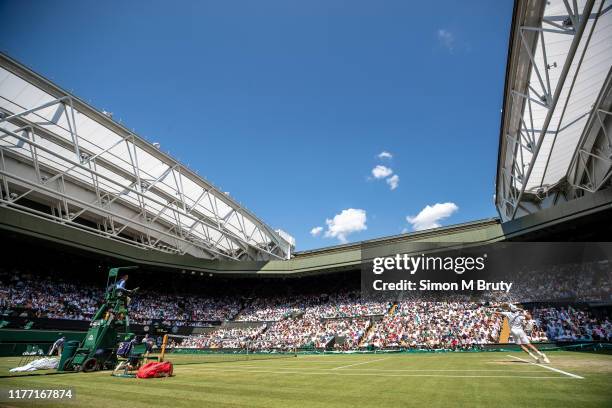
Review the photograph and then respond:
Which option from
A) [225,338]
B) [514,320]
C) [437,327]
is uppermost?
[514,320]

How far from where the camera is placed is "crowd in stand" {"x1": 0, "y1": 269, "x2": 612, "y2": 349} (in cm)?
2723

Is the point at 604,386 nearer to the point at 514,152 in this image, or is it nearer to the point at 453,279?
the point at 514,152

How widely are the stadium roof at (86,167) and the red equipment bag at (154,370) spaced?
47.6ft

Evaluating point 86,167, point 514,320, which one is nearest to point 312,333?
point 86,167

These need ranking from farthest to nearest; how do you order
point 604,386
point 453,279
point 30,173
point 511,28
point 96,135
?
point 453,279
point 30,173
point 96,135
point 511,28
point 604,386

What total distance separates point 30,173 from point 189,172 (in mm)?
11679

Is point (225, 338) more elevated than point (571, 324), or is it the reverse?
point (571, 324)

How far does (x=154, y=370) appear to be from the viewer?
32.3 feet

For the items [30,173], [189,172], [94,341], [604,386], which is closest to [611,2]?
[604,386]

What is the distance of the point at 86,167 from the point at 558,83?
80.3ft

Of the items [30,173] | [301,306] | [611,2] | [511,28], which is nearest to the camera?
[611,2]

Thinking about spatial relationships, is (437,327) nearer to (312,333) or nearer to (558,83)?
(312,333)

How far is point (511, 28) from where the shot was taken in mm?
14258

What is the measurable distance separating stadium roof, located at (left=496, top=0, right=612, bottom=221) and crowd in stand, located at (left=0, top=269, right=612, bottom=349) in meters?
10.3
